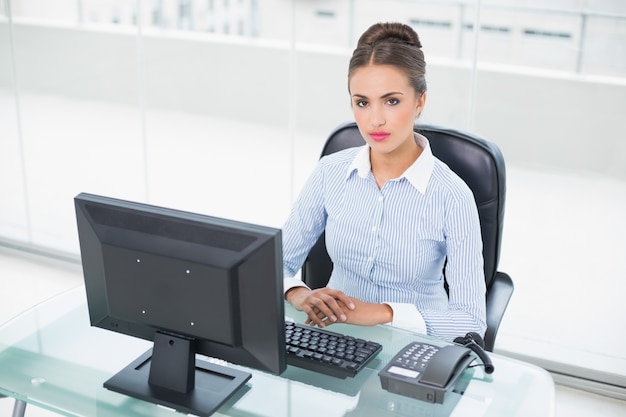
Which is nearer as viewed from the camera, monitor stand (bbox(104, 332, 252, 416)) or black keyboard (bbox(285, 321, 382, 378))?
monitor stand (bbox(104, 332, 252, 416))

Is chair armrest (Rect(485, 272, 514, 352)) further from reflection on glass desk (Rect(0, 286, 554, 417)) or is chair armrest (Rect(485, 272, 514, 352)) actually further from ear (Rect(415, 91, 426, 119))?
ear (Rect(415, 91, 426, 119))

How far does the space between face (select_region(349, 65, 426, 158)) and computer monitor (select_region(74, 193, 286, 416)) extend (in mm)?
742

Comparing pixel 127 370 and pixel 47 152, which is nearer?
pixel 127 370

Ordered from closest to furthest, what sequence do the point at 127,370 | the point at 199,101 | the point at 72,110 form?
the point at 127,370
the point at 199,101
the point at 72,110

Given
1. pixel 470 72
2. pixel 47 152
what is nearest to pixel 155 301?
pixel 470 72

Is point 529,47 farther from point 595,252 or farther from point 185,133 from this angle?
point 185,133

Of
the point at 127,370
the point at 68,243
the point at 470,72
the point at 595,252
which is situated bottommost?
the point at 68,243

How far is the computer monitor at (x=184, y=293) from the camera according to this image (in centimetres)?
162

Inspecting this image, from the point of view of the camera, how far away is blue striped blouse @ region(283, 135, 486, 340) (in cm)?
222

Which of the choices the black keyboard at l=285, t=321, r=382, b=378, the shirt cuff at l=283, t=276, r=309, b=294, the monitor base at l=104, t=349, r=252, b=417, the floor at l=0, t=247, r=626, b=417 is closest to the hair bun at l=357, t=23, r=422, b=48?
the shirt cuff at l=283, t=276, r=309, b=294

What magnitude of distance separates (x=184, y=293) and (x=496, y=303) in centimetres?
108

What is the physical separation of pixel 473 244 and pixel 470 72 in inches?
46.3

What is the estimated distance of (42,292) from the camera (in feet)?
13.6

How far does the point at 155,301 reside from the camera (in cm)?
173
